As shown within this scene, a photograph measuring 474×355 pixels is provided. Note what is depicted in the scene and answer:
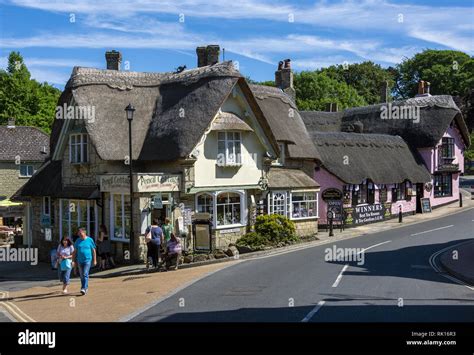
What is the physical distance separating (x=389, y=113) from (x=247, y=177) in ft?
79.6

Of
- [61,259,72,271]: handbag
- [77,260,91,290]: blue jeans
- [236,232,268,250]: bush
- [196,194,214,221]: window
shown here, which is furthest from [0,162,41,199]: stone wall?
[77,260,91,290]: blue jeans

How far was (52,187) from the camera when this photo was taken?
28.1 metres

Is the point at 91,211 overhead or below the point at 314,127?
below

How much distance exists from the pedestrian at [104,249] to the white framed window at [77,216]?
187cm

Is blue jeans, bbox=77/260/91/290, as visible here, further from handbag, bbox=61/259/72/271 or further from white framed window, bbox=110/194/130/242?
white framed window, bbox=110/194/130/242

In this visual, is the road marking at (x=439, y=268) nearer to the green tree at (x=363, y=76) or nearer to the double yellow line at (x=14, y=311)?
the double yellow line at (x=14, y=311)

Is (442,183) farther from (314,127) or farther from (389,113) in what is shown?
(314,127)

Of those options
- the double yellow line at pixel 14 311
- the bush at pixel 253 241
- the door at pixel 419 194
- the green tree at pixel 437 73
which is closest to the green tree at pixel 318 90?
the green tree at pixel 437 73

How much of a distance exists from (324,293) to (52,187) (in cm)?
1786

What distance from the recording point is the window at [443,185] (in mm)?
44875

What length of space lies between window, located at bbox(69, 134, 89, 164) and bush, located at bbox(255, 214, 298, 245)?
8.36m

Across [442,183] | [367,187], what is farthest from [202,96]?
[442,183]

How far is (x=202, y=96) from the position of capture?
25.8m

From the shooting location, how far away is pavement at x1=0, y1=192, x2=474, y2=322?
12.6 meters
